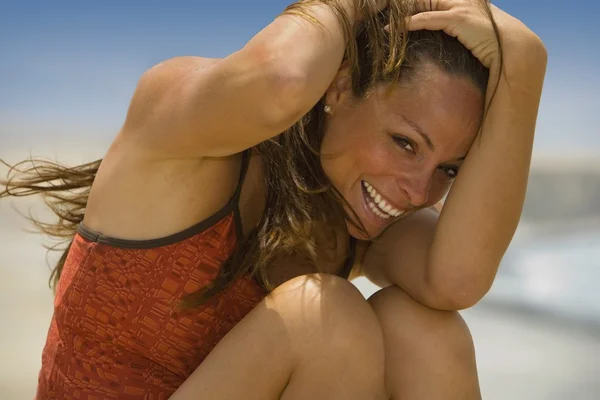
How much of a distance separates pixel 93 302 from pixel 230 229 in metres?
0.31

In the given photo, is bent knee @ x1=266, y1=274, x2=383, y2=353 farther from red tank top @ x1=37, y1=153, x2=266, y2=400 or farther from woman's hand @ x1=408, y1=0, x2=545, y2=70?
woman's hand @ x1=408, y1=0, x2=545, y2=70

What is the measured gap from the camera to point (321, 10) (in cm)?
148

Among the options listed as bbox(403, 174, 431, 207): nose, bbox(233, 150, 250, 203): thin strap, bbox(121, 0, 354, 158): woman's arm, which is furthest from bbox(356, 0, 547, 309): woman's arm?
bbox(233, 150, 250, 203): thin strap

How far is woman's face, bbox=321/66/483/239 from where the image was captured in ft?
5.23

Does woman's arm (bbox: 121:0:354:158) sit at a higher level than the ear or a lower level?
higher

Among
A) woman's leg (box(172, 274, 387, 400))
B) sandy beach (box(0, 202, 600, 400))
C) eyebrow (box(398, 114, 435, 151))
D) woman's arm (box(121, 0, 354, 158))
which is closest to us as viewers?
woman's arm (box(121, 0, 354, 158))

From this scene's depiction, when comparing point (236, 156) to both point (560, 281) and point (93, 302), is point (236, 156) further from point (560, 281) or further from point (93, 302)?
point (560, 281)

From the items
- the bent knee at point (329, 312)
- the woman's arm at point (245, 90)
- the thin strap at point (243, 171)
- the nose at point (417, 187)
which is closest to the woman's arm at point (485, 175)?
the nose at point (417, 187)

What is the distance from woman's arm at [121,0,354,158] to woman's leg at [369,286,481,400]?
49cm

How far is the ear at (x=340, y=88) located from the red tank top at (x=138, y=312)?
21 centimetres

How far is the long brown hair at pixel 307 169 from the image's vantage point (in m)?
1.61

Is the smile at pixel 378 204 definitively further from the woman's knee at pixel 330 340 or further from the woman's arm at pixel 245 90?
the woman's arm at pixel 245 90

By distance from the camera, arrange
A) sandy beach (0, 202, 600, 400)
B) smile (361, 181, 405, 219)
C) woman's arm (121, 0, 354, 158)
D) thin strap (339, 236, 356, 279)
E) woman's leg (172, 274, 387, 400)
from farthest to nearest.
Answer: sandy beach (0, 202, 600, 400) < thin strap (339, 236, 356, 279) < smile (361, 181, 405, 219) < woman's leg (172, 274, 387, 400) < woman's arm (121, 0, 354, 158)

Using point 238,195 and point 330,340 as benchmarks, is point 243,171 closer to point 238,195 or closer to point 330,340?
point 238,195
